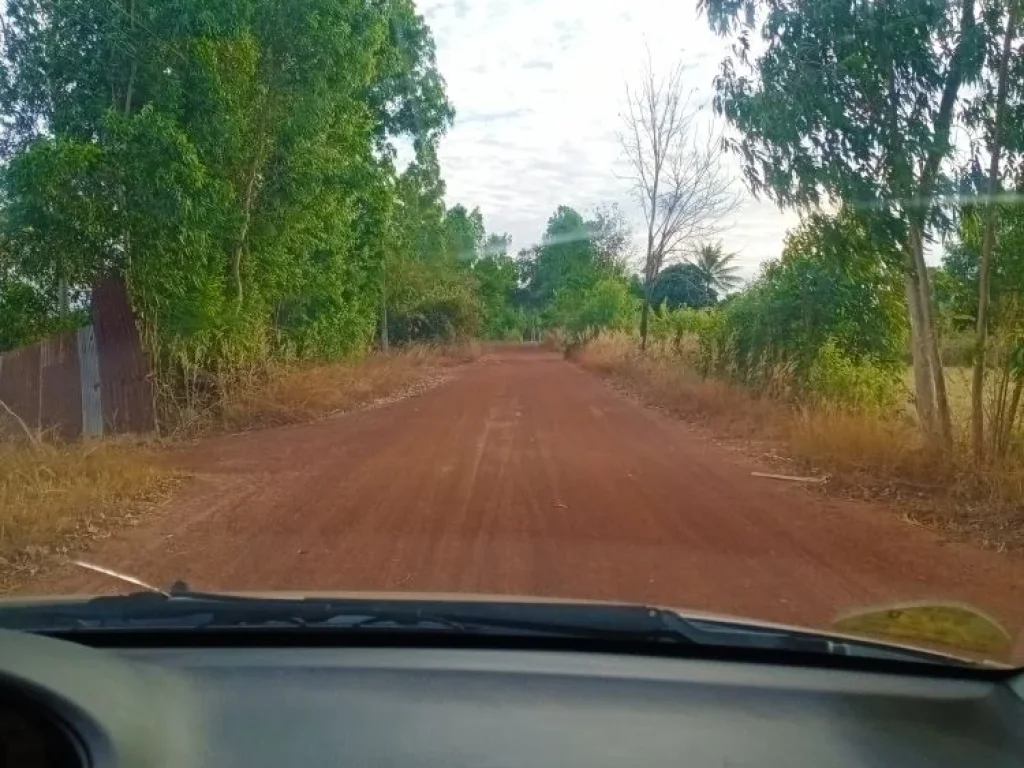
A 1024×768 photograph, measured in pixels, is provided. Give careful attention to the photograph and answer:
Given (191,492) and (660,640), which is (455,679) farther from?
(191,492)

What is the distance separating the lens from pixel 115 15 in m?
15.3

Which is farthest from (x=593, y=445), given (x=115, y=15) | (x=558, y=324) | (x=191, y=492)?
(x=558, y=324)

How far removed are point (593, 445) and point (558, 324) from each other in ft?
181

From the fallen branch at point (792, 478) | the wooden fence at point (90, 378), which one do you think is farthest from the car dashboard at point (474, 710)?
the wooden fence at point (90, 378)

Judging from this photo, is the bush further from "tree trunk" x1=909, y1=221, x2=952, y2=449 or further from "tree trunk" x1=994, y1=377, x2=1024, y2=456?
"tree trunk" x1=994, y1=377, x2=1024, y2=456

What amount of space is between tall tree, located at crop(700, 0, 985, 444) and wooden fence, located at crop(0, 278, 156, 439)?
28.5 ft

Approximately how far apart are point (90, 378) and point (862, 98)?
1021 centimetres

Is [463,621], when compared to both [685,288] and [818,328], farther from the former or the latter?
[685,288]

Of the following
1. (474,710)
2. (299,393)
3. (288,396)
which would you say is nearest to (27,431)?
(288,396)

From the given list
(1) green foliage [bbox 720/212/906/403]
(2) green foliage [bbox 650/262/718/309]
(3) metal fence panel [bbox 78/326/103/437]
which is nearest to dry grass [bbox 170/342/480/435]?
(3) metal fence panel [bbox 78/326/103/437]

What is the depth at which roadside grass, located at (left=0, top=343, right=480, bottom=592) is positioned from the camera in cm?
812

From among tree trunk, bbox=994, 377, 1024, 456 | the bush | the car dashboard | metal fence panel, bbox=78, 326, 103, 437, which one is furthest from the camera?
the bush

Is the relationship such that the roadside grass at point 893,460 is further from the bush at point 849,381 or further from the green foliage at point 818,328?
the green foliage at point 818,328

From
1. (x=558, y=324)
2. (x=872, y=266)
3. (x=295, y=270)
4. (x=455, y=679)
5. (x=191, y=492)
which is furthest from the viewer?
(x=558, y=324)
